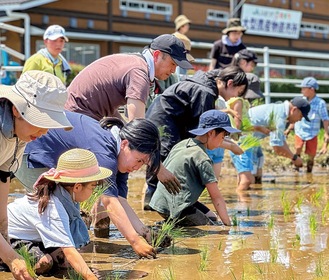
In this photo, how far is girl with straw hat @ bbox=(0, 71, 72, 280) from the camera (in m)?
2.87

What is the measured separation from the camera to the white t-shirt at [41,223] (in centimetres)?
320

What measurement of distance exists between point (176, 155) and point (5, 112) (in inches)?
82.4

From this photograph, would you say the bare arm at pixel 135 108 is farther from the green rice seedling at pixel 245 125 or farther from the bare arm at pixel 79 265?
the green rice seedling at pixel 245 125

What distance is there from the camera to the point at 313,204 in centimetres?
582

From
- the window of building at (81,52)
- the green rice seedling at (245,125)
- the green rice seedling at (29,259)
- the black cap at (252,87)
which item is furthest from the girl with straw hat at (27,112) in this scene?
the window of building at (81,52)

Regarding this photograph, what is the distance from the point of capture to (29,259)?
127 inches

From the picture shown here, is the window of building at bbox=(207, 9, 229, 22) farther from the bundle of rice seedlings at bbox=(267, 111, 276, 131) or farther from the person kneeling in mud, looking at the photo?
the person kneeling in mud

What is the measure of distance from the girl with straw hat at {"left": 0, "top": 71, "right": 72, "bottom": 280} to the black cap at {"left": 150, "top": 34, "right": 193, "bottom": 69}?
57.4 inches

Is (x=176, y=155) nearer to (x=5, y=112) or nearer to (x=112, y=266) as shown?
(x=112, y=266)

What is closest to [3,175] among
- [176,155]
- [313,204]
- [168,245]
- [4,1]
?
[168,245]

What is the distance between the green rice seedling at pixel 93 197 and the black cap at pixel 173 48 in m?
1.00

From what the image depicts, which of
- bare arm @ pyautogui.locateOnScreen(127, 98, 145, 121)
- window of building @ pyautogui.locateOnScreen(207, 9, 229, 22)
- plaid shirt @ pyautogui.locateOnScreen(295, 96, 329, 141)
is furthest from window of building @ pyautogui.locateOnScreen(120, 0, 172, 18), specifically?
bare arm @ pyautogui.locateOnScreen(127, 98, 145, 121)

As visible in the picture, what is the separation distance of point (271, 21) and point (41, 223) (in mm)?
21014

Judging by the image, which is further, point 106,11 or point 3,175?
point 106,11
